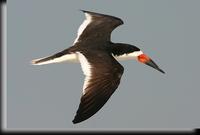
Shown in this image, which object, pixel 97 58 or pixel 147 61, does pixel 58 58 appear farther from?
pixel 147 61

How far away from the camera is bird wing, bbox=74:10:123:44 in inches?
448

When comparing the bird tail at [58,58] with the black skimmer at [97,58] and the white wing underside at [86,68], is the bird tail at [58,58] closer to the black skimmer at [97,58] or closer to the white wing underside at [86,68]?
the black skimmer at [97,58]

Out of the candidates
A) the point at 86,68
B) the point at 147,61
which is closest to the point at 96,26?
the point at 147,61

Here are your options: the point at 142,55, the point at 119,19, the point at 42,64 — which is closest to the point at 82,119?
the point at 42,64

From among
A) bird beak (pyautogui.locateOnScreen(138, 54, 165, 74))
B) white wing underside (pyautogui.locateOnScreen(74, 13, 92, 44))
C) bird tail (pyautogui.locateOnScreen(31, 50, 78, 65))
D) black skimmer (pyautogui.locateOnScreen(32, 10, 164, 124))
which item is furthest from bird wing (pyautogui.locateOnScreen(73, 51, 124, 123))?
white wing underside (pyautogui.locateOnScreen(74, 13, 92, 44))

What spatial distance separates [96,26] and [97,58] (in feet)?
6.99

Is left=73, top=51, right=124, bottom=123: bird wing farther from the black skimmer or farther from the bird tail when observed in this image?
the bird tail

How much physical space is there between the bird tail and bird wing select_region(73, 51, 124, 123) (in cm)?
21

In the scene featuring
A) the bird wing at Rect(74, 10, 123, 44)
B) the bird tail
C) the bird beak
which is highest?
the bird wing at Rect(74, 10, 123, 44)

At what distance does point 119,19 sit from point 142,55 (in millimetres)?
1347

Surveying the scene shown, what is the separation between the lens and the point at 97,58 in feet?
31.8

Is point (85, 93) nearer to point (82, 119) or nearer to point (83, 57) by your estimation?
point (82, 119)

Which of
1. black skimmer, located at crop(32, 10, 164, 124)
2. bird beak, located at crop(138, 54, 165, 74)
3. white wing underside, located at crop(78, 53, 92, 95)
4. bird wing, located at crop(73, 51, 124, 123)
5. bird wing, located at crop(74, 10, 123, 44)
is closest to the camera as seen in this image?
bird wing, located at crop(73, 51, 124, 123)

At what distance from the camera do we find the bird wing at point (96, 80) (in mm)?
8328
